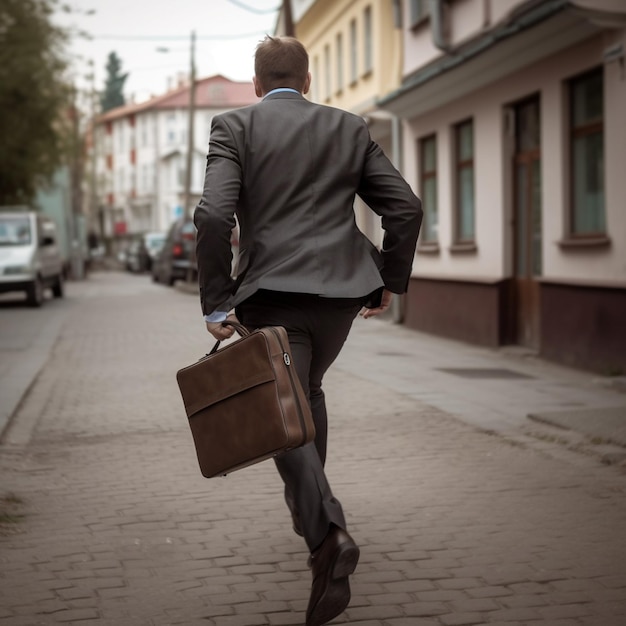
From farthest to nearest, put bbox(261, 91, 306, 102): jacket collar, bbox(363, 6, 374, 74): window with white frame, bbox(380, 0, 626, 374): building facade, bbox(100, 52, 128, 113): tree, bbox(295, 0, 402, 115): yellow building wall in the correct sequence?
bbox(100, 52, 128, 113): tree, bbox(363, 6, 374, 74): window with white frame, bbox(295, 0, 402, 115): yellow building wall, bbox(380, 0, 626, 374): building facade, bbox(261, 91, 306, 102): jacket collar

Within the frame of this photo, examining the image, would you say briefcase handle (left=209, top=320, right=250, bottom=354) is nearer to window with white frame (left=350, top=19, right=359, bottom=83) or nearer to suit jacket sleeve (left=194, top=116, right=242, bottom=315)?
suit jacket sleeve (left=194, top=116, right=242, bottom=315)

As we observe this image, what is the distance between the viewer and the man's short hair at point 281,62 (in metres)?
4.20

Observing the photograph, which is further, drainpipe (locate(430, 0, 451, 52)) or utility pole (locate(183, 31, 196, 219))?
utility pole (locate(183, 31, 196, 219))

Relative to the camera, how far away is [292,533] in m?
5.39

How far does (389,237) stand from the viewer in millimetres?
4270

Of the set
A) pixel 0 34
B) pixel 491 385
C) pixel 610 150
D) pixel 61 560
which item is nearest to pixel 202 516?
pixel 61 560

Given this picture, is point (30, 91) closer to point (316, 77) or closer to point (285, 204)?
point (316, 77)

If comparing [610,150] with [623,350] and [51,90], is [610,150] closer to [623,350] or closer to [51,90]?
[623,350]

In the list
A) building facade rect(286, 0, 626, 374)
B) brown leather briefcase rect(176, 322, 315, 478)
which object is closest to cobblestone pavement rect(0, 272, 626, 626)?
brown leather briefcase rect(176, 322, 315, 478)

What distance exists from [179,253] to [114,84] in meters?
101

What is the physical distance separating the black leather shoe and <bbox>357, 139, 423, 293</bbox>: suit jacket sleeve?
36.6 inches

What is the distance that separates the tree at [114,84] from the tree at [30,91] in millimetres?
99248

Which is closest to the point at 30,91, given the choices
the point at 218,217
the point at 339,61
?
the point at 339,61

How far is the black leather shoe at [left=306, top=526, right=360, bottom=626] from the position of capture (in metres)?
3.84
